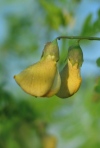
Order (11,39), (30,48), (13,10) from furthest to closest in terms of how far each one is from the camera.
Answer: (13,10), (11,39), (30,48)

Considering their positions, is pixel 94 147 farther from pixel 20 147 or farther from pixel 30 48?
pixel 30 48

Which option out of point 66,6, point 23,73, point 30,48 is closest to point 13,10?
point 30,48

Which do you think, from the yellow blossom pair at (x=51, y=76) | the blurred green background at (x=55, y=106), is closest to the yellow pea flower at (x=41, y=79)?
the yellow blossom pair at (x=51, y=76)

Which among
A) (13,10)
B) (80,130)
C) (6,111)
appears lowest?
(80,130)

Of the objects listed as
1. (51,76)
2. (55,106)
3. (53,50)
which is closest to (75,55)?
(53,50)

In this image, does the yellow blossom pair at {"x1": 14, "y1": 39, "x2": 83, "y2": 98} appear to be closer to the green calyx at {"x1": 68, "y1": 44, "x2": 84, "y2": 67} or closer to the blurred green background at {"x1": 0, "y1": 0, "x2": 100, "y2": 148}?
the green calyx at {"x1": 68, "y1": 44, "x2": 84, "y2": 67}

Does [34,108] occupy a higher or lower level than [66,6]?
lower

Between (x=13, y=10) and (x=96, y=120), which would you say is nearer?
(x=96, y=120)
